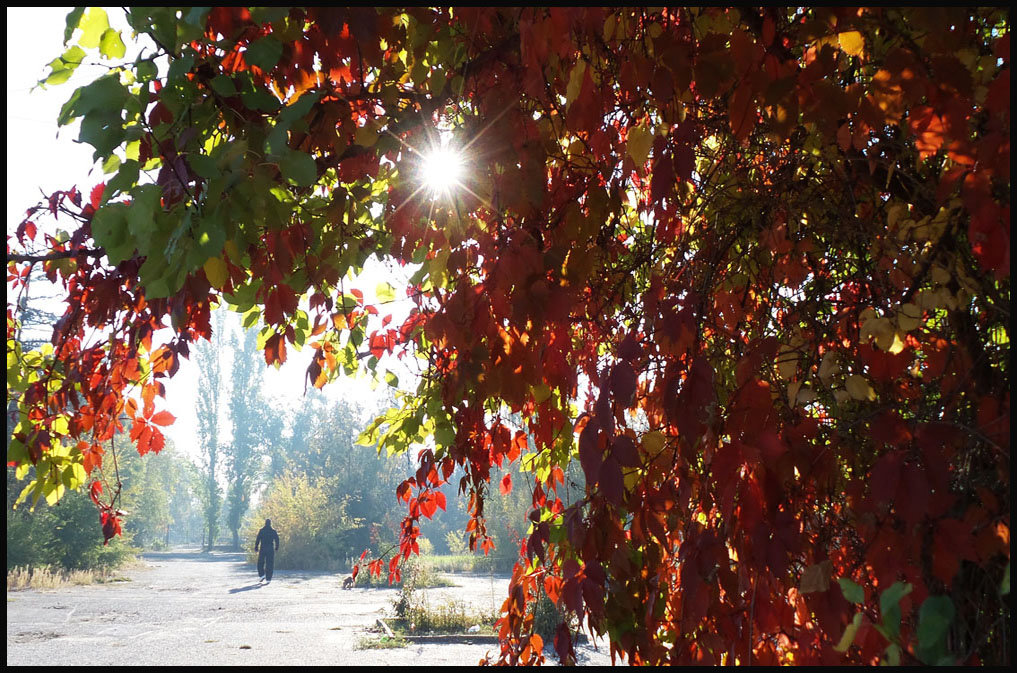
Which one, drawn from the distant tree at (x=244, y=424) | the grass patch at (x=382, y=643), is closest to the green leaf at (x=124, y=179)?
the grass patch at (x=382, y=643)

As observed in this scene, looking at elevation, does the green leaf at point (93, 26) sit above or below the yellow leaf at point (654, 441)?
above

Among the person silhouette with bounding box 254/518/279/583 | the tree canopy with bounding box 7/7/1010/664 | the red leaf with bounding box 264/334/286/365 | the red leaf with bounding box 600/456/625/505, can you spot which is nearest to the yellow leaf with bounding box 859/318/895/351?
the tree canopy with bounding box 7/7/1010/664

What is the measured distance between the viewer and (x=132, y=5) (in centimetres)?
109

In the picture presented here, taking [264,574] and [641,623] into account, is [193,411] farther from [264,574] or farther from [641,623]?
[641,623]

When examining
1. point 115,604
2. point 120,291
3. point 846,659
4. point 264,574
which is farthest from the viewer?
point 264,574

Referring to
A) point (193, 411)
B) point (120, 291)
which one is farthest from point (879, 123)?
point (193, 411)

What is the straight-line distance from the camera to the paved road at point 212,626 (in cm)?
632

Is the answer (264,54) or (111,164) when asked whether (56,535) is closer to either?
(111,164)

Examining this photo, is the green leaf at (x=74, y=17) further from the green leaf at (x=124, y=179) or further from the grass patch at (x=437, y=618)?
the grass patch at (x=437, y=618)

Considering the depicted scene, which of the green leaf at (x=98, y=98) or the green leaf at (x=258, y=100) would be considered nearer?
the green leaf at (x=98, y=98)

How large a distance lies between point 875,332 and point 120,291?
6.73ft

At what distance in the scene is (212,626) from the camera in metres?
8.10

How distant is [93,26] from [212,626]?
8475mm

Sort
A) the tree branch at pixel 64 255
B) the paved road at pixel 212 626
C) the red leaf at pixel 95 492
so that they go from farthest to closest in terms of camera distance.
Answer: the paved road at pixel 212 626, the red leaf at pixel 95 492, the tree branch at pixel 64 255
